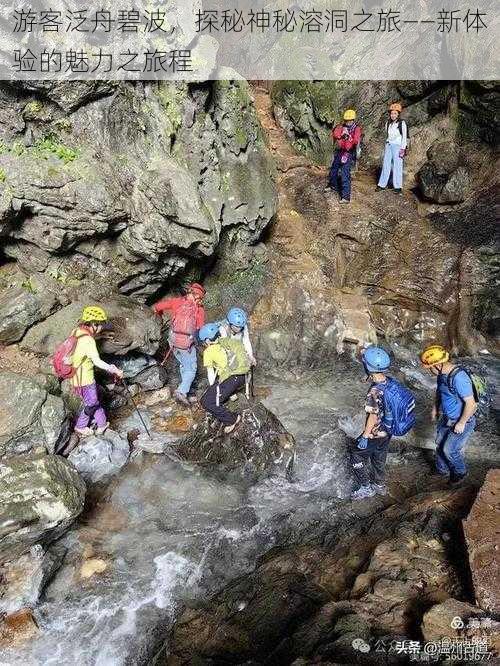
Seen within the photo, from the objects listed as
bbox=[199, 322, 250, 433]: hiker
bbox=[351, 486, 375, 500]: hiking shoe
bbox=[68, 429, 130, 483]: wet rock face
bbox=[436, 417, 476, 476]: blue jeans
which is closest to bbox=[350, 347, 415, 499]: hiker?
bbox=[351, 486, 375, 500]: hiking shoe

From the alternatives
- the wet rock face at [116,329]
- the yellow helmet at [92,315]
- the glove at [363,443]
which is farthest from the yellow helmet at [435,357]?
the wet rock face at [116,329]

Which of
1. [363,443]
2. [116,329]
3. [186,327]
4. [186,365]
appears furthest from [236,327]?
[363,443]

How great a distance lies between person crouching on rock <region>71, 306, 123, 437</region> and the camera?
316 inches

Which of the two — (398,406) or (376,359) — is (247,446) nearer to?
(398,406)

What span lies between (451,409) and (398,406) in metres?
0.90

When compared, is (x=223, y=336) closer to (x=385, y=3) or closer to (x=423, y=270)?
(x=423, y=270)

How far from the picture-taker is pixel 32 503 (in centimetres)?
611

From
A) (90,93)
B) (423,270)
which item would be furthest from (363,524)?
(90,93)

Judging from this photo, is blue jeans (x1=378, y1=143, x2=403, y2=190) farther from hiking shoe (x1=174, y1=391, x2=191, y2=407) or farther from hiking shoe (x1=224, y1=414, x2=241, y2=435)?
hiking shoe (x1=224, y1=414, x2=241, y2=435)

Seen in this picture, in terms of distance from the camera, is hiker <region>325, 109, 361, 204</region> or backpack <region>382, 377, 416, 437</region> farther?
hiker <region>325, 109, 361, 204</region>

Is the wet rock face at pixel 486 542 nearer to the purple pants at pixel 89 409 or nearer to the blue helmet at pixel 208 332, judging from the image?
the blue helmet at pixel 208 332

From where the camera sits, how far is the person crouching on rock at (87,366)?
8.02 meters

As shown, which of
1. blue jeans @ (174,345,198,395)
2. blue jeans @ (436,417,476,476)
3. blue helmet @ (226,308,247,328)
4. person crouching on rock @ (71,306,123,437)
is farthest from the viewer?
blue jeans @ (174,345,198,395)

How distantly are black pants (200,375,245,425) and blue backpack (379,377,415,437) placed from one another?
9.60 feet
